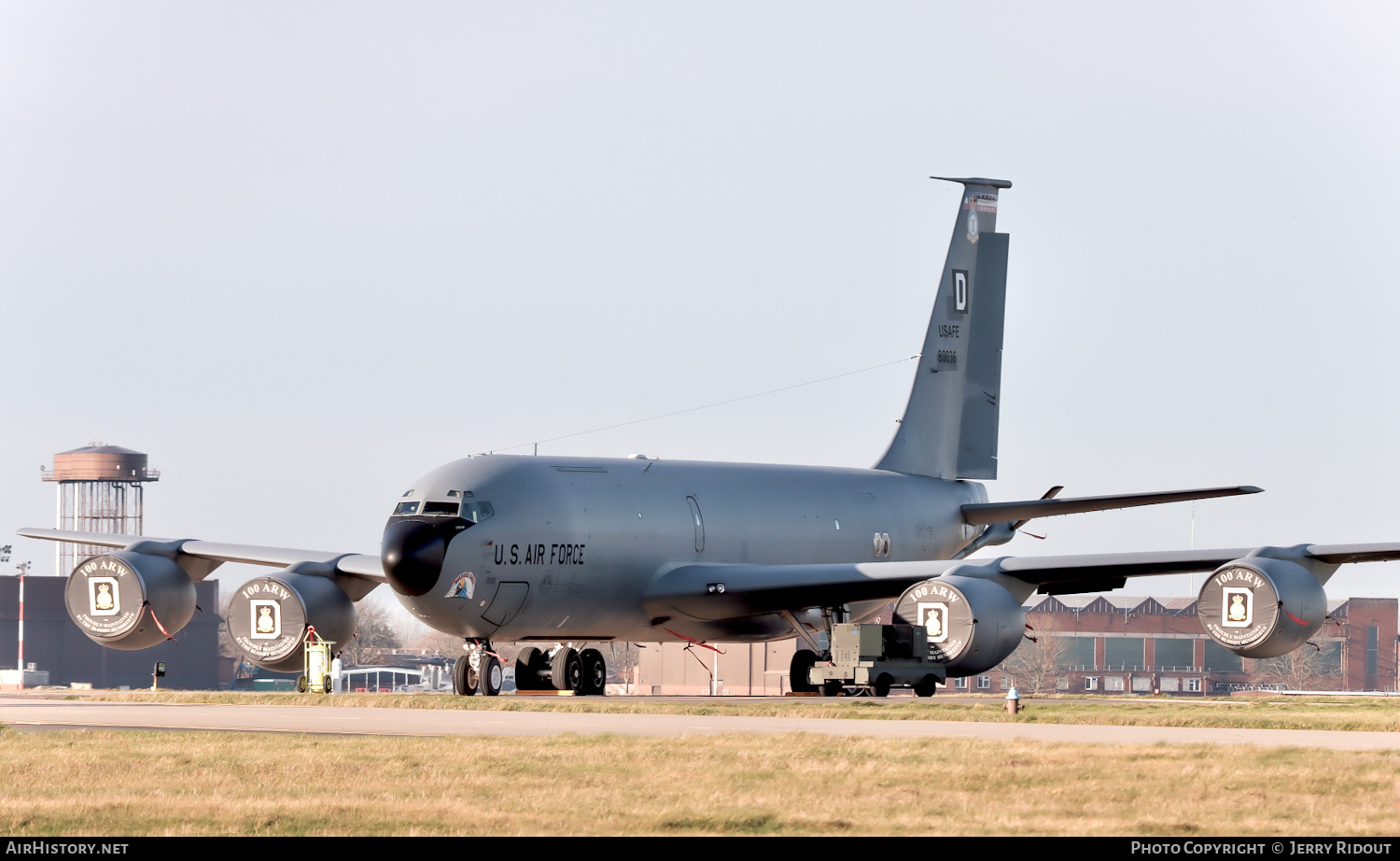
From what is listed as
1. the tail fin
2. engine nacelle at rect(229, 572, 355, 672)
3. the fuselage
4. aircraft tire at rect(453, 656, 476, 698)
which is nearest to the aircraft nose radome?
the fuselage

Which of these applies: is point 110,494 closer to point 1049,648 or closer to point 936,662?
point 1049,648

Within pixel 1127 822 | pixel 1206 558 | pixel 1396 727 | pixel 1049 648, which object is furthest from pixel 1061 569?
pixel 1049 648

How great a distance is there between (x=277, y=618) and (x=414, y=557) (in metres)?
4.67

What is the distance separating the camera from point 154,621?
124ft

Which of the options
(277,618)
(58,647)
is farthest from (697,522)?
(58,647)

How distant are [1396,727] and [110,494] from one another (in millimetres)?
105419

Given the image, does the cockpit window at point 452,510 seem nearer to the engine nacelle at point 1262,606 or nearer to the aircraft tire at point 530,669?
the aircraft tire at point 530,669

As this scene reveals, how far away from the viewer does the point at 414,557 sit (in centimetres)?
3275

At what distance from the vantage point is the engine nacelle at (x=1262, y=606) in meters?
29.3

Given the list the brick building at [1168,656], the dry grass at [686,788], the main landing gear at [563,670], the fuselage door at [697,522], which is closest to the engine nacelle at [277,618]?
the main landing gear at [563,670]

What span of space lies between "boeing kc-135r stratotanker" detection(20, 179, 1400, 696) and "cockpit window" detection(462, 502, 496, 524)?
45 mm
